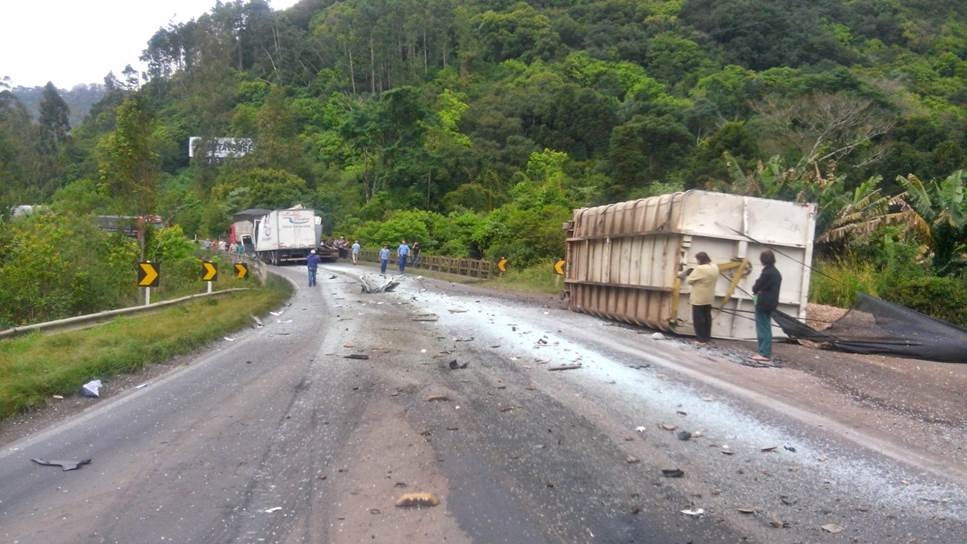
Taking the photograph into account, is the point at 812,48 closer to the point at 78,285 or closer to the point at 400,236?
the point at 400,236

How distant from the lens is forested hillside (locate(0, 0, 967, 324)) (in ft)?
87.0

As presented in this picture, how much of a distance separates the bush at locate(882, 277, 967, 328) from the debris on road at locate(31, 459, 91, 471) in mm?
15314

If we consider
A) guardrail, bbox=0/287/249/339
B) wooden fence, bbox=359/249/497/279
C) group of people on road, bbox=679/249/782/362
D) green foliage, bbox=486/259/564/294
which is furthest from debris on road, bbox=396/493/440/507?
wooden fence, bbox=359/249/497/279

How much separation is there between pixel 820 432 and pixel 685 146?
45.0m

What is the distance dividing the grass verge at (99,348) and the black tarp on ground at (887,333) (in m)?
10.2

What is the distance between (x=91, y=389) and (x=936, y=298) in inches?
601

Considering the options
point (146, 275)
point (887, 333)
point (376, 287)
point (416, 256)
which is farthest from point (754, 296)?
point (416, 256)

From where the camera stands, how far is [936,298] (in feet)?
55.2

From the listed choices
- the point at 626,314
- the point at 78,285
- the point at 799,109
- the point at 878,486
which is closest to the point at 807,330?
the point at 626,314

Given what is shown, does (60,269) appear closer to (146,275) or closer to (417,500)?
(146,275)

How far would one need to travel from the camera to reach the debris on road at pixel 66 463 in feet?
23.2

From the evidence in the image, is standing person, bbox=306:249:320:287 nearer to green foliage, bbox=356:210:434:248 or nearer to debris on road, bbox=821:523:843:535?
green foliage, bbox=356:210:434:248

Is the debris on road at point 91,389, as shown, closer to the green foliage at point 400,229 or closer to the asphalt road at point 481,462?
the asphalt road at point 481,462

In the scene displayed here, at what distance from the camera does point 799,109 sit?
43.5 meters
